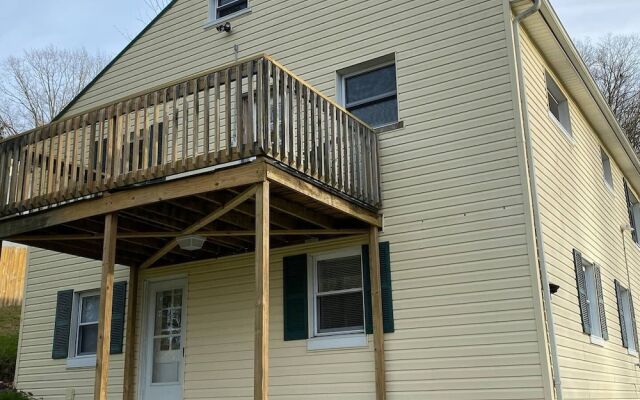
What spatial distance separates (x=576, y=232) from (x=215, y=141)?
18.8 feet

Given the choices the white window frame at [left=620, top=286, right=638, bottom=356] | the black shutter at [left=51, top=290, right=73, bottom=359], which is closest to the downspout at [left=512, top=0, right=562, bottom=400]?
the white window frame at [left=620, top=286, right=638, bottom=356]

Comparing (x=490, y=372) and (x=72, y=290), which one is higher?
(x=72, y=290)

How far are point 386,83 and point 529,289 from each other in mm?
3655

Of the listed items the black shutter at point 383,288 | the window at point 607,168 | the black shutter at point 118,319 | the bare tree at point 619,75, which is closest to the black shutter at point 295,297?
the black shutter at point 383,288

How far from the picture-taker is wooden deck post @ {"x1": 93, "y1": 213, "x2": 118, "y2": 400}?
673 centimetres

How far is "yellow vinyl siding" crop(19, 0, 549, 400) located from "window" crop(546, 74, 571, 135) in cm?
252

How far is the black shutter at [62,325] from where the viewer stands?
10.9 metres

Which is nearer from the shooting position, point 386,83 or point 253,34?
point 386,83

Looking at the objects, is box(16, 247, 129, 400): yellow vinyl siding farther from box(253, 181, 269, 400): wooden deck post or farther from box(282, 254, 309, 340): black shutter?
box(253, 181, 269, 400): wooden deck post

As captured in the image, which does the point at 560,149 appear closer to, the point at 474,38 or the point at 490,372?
the point at 474,38

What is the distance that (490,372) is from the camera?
23.6ft

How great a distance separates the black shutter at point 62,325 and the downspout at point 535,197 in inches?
311

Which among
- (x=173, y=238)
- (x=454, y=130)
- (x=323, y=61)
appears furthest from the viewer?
(x=323, y=61)

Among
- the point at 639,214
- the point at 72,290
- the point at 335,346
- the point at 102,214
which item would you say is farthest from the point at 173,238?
the point at 639,214
